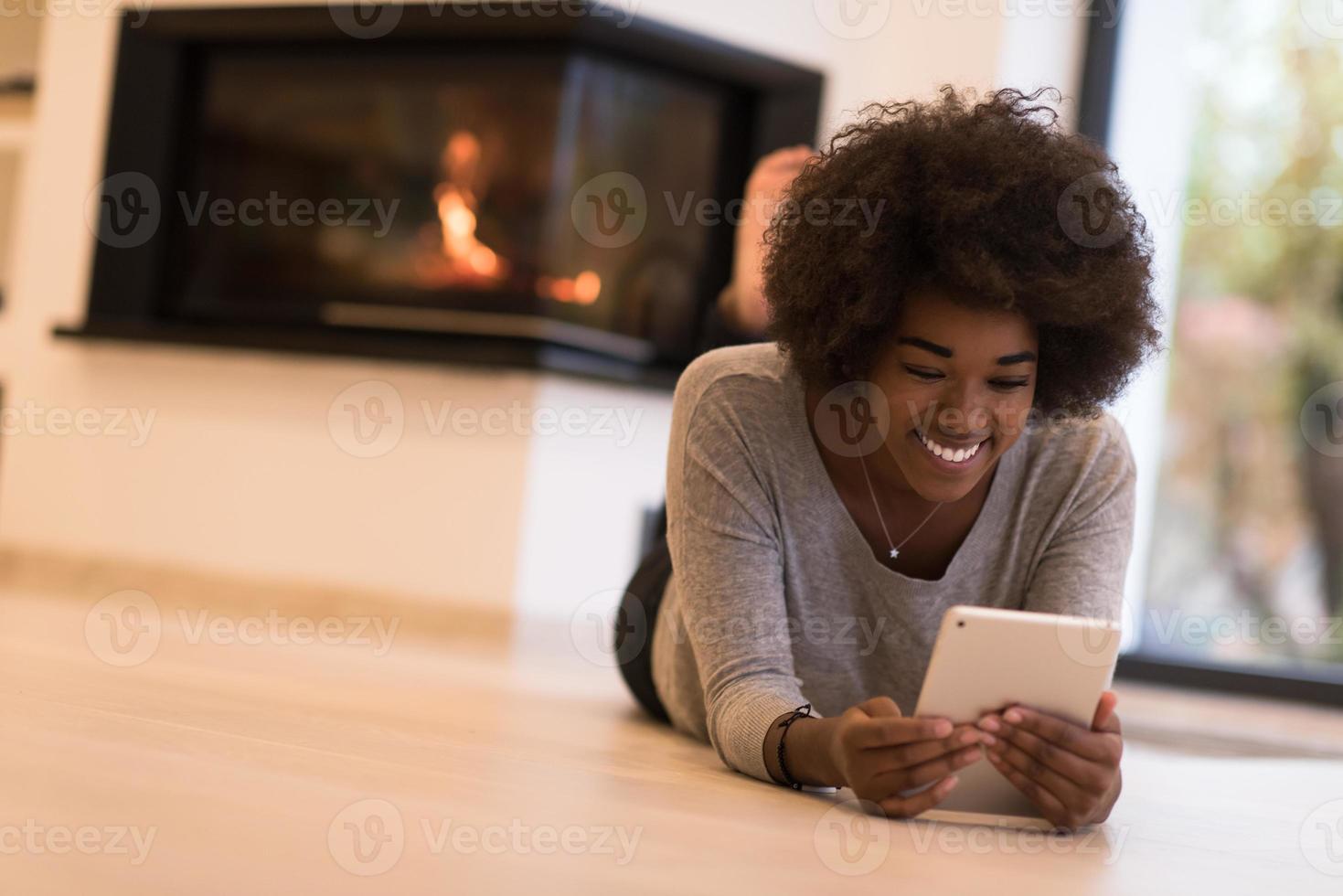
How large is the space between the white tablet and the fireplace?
2.25 m

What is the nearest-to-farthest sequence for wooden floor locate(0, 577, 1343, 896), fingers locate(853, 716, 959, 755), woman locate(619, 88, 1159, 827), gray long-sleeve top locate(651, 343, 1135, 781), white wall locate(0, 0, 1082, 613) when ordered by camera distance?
wooden floor locate(0, 577, 1343, 896), fingers locate(853, 716, 959, 755), woman locate(619, 88, 1159, 827), gray long-sleeve top locate(651, 343, 1135, 781), white wall locate(0, 0, 1082, 613)

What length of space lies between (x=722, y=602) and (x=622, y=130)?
2350 millimetres

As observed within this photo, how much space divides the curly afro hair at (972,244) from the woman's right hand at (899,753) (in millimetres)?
408

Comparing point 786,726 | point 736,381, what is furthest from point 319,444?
point 786,726

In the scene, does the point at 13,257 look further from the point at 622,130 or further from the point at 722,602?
the point at 722,602

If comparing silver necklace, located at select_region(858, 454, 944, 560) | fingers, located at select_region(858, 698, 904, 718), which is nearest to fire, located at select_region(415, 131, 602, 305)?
silver necklace, located at select_region(858, 454, 944, 560)

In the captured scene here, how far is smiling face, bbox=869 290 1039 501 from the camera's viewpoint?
151cm

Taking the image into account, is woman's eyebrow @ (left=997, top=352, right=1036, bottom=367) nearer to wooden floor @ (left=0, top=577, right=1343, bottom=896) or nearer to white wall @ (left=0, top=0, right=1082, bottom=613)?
wooden floor @ (left=0, top=577, right=1343, bottom=896)

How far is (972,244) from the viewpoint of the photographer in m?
1.48

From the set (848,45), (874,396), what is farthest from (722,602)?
(848,45)

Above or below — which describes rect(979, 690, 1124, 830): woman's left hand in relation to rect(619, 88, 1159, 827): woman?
below

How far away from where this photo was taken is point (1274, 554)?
680cm

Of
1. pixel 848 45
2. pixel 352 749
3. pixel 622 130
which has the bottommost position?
pixel 352 749

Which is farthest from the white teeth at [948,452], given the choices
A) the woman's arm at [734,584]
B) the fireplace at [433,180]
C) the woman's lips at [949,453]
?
the fireplace at [433,180]
